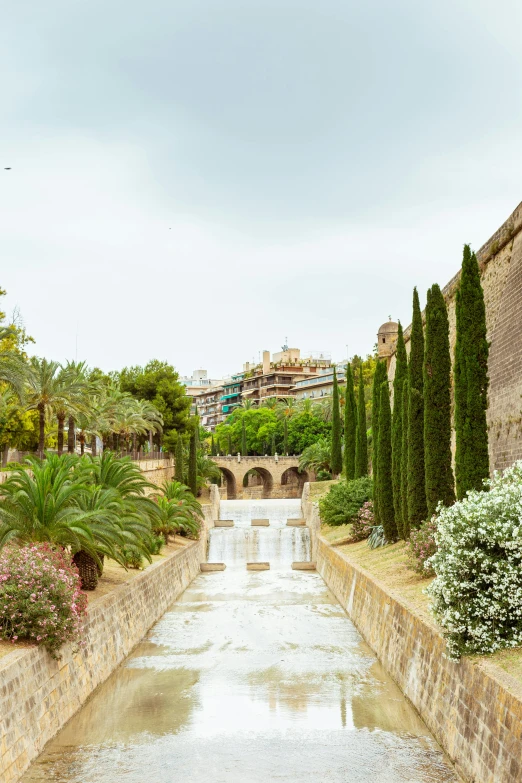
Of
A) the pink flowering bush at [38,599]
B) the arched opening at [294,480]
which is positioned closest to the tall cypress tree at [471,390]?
the pink flowering bush at [38,599]

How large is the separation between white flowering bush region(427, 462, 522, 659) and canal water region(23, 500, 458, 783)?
5.65 ft

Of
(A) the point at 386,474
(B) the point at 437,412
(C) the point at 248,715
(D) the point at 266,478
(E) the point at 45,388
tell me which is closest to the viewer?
(C) the point at 248,715

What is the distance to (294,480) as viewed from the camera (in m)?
91.8

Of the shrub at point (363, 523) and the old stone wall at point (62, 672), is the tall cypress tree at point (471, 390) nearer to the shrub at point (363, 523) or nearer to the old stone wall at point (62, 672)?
the old stone wall at point (62, 672)

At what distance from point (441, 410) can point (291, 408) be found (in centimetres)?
8633

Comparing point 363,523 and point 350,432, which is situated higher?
point 350,432

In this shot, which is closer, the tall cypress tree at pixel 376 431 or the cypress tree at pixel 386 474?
the cypress tree at pixel 386 474

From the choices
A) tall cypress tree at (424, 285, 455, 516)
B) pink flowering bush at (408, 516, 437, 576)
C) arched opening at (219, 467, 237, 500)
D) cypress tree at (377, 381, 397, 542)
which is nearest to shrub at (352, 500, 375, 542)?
cypress tree at (377, 381, 397, 542)

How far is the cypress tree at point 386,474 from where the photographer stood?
26359 mm

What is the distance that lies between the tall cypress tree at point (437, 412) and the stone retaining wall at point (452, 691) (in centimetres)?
314

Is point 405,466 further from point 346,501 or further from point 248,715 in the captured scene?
point 248,715

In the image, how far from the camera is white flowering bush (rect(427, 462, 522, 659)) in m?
9.73

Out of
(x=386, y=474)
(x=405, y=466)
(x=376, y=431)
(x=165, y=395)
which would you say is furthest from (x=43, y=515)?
(x=165, y=395)

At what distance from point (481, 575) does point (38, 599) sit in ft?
20.0
